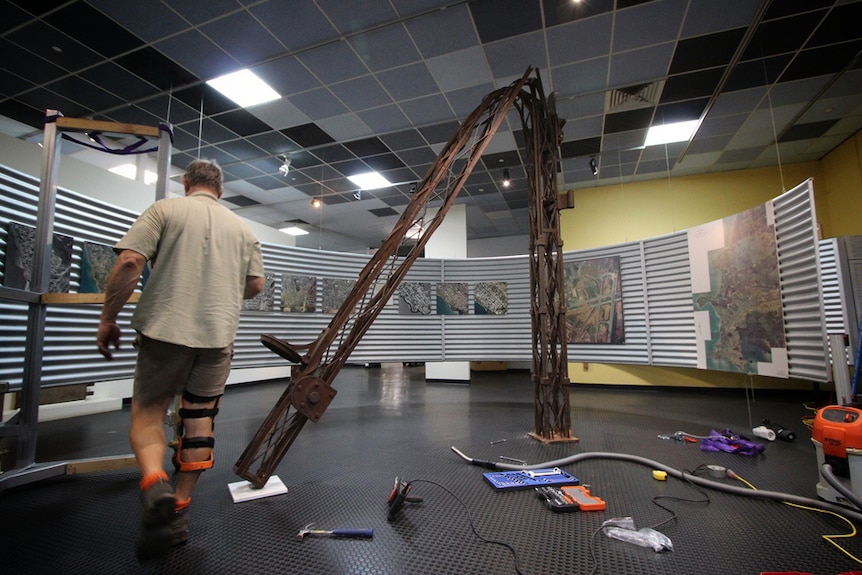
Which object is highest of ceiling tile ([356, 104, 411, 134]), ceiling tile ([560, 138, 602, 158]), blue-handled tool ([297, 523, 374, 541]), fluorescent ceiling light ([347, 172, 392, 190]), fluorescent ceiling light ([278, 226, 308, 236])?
ceiling tile ([356, 104, 411, 134])

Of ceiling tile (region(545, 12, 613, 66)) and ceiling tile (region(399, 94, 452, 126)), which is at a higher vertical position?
ceiling tile (region(545, 12, 613, 66))

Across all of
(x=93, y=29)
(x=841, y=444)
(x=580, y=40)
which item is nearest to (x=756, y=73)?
(x=580, y=40)

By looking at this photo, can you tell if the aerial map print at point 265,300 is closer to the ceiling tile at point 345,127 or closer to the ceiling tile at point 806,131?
the ceiling tile at point 345,127

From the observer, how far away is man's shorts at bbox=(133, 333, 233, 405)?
1.67m

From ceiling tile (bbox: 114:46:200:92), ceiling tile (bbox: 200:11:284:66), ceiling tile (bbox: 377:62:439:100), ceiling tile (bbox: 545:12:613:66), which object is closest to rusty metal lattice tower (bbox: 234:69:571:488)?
ceiling tile (bbox: 545:12:613:66)

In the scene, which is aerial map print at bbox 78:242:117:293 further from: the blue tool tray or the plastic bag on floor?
the plastic bag on floor

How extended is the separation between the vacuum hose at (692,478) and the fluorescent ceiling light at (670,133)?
5.23 metres

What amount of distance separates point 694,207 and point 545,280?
5.56 m

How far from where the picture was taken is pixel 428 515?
212cm

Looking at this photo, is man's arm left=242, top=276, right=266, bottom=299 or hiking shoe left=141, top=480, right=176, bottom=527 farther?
man's arm left=242, top=276, right=266, bottom=299

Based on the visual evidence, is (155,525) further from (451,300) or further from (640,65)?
(640,65)

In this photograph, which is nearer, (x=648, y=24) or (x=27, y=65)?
(x=648, y=24)

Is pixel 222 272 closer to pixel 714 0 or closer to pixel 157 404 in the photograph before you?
pixel 157 404

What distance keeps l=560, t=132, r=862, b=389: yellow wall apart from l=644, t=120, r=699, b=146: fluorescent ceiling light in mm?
1703
